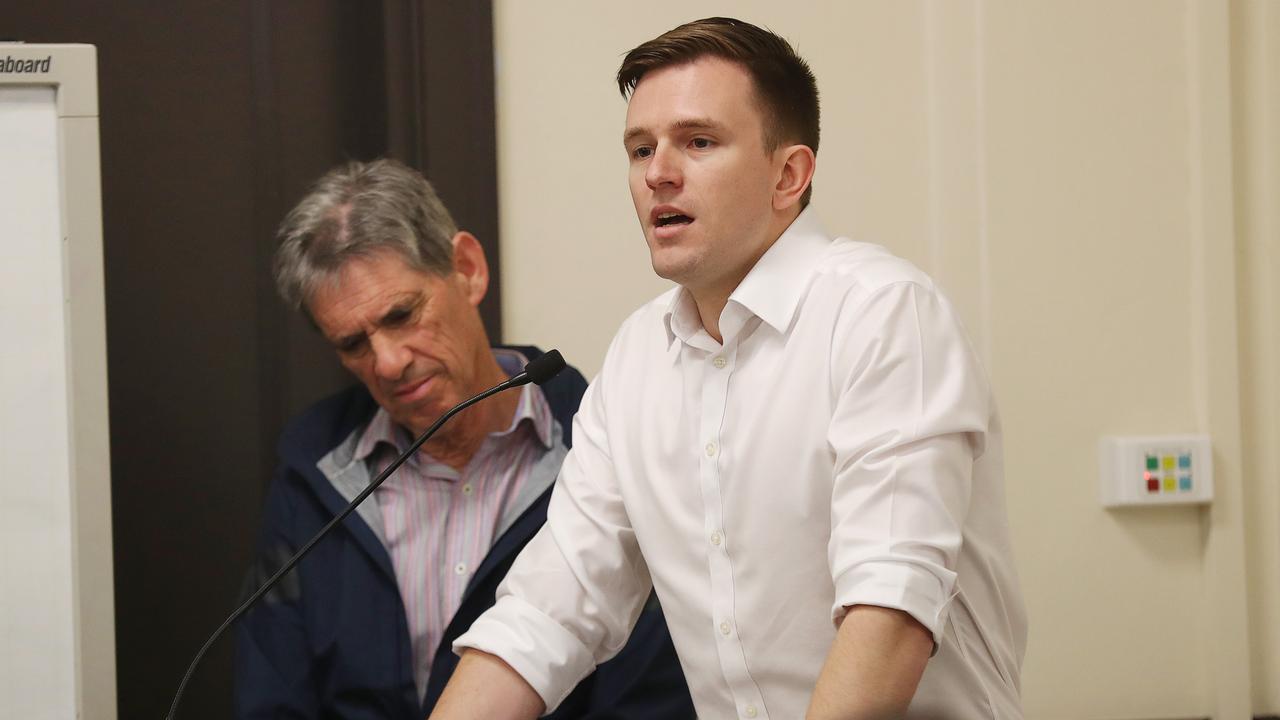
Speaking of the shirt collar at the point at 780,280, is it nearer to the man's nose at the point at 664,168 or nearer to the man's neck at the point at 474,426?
the man's nose at the point at 664,168

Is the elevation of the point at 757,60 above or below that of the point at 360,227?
above

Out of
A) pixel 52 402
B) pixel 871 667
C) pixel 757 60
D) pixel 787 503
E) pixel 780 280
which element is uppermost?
pixel 757 60

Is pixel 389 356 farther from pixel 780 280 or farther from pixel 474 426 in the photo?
pixel 780 280

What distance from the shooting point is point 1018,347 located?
173cm

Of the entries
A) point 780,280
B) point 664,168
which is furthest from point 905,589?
point 664,168

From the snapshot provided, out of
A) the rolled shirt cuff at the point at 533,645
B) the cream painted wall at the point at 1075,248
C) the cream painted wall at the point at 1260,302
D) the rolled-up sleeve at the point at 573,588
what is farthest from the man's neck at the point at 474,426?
the cream painted wall at the point at 1260,302

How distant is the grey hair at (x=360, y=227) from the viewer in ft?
5.21

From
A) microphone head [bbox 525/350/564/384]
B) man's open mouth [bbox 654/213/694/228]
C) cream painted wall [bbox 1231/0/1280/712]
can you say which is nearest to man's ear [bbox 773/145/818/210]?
man's open mouth [bbox 654/213/694/228]

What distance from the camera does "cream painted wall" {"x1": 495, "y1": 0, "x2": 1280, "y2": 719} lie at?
172 cm

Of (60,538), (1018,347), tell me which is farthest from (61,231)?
(1018,347)

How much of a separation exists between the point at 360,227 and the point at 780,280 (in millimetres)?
694

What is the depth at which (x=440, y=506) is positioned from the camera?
64.7 inches

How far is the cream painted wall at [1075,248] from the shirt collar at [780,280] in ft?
1.82

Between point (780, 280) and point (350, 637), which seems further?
point (350, 637)
